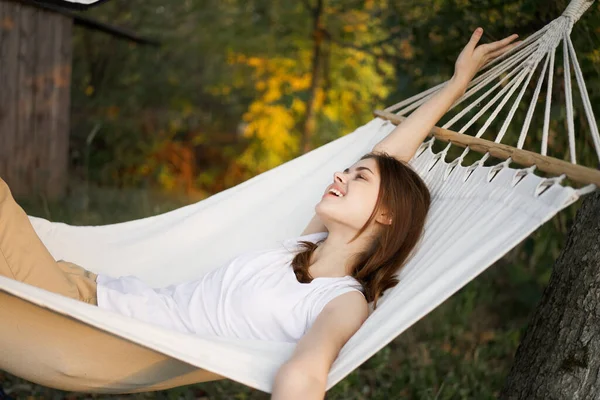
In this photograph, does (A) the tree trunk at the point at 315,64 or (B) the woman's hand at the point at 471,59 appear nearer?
(B) the woman's hand at the point at 471,59

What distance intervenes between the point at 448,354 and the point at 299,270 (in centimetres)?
120

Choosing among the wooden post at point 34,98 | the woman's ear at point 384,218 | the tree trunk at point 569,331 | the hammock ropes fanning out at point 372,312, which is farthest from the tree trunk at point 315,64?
the tree trunk at point 569,331

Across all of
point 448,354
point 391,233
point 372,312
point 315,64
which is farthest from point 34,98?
point 372,312

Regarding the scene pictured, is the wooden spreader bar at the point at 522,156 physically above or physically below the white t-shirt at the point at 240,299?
above

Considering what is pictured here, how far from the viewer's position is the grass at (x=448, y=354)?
8.15 ft

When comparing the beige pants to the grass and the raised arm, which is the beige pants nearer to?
the grass

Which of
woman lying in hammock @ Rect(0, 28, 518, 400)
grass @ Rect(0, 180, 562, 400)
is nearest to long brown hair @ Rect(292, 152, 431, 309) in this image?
woman lying in hammock @ Rect(0, 28, 518, 400)

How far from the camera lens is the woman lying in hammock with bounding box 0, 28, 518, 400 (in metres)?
1.75

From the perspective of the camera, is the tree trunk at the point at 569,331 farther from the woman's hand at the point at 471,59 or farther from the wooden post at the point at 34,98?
the wooden post at the point at 34,98

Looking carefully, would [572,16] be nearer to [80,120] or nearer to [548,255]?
[548,255]

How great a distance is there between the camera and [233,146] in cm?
743

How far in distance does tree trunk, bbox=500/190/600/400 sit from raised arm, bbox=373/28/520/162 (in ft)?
1.58

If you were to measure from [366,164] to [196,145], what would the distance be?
571 cm

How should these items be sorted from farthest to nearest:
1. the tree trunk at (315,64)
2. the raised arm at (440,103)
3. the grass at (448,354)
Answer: the tree trunk at (315,64)
the grass at (448,354)
the raised arm at (440,103)
